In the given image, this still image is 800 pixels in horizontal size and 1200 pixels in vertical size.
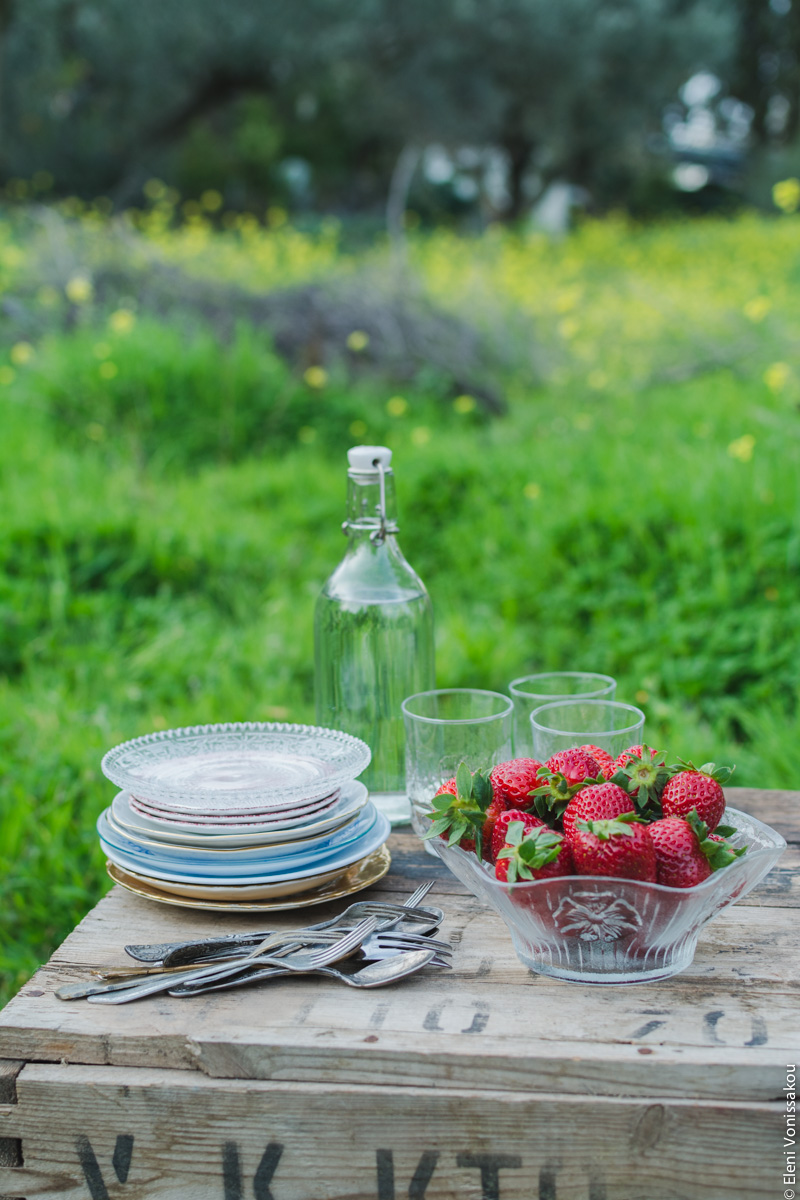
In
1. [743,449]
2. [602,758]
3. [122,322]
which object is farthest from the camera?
[122,322]

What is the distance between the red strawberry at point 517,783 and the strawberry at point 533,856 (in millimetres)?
64

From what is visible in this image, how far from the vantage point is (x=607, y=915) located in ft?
3.26

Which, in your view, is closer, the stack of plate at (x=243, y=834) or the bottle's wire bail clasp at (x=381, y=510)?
the stack of plate at (x=243, y=834)

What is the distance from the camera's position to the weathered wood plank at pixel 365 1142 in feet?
2.99

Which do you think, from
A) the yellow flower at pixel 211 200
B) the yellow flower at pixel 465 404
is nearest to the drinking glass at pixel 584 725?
the yellow flower at pixel 465 404

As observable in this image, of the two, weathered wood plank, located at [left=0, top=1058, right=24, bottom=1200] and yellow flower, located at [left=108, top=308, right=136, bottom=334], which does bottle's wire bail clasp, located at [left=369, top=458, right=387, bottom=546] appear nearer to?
weathered wood plank, located at [left=0, top=1058, right=24, bottom=1200]

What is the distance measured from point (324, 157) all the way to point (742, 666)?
15.6 metres

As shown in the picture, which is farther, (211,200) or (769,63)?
(769,63)

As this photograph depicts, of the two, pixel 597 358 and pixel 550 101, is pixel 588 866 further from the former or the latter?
pixel 550 101

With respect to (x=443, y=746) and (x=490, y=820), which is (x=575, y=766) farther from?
(x=443, y=746)

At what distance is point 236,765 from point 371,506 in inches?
14.8

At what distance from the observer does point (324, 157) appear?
16.7m

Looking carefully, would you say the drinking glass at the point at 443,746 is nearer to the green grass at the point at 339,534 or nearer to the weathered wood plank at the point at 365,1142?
the weathered wood plank at the point at 365,1142

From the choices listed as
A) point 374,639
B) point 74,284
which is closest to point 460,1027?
point 374,639
